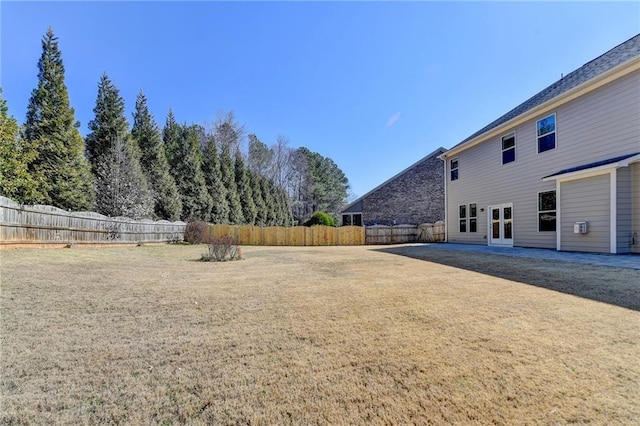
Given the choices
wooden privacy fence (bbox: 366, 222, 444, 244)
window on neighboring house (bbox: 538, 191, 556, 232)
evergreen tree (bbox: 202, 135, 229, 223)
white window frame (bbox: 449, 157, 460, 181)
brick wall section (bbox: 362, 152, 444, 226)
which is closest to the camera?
window on neighboring house (bbox: 538, 191, 556, 232)

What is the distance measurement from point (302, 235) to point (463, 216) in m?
9.21

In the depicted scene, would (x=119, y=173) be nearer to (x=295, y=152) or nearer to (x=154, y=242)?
(x=154, y=242)

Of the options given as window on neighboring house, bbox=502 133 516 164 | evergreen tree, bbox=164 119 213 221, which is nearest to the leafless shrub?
evergreen tree, bbox=164 119 213 221

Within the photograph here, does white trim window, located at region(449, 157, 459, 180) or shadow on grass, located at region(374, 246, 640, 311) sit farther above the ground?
white trim window, located at region(449, 157, 459, 180)

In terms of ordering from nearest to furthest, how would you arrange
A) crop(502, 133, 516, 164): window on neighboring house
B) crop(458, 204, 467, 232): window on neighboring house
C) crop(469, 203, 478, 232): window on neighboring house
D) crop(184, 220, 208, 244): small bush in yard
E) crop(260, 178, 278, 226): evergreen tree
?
crop(502, 133, 516, 164): window on neighboring house < crop(469, 203, 478, 232): window on neighboring house < crop(458, 204, 467, 232): window on neighboring house < crop(184, 220, 208, 244): small bush in yard < crop(260, 178, 278, 226): evergreen tree

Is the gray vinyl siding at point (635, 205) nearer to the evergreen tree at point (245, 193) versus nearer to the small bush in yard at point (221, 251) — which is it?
the small bush in yard at point (221, 251)

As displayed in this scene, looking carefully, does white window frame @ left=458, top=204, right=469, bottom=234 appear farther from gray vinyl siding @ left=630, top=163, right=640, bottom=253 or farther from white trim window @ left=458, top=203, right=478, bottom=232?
gray vinyl siding @ left=630, top=163, right=640, bottom=253

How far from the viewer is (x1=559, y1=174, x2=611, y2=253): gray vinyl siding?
8117 millimetres

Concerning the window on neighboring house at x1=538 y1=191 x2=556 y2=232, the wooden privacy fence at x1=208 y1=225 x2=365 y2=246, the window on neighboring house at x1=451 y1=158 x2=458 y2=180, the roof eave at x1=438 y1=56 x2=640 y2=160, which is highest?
the roof eave at x1=438 y1=56 x2=640 y2=160

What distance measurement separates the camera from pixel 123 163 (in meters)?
15.1

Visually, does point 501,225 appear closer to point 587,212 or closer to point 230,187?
point 587,212

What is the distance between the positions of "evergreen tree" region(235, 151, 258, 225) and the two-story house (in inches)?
727

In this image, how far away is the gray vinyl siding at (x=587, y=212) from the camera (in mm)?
8117

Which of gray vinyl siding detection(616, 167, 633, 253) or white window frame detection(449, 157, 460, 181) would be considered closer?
gray vinyl siding detection(616, 167, 633, 253)
